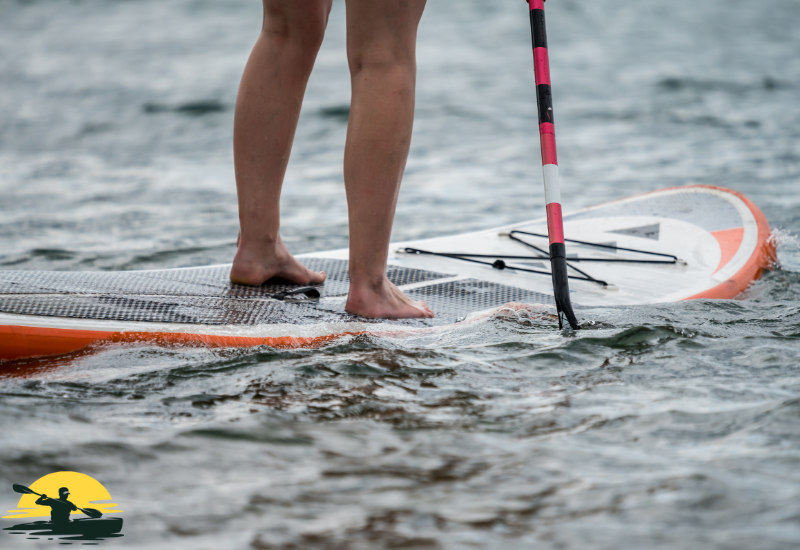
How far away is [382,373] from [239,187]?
2.54 feet

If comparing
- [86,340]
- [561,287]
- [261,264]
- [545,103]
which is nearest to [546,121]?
[545,103]

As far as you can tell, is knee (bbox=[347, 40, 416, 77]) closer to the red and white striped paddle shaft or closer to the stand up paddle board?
the red and white striped paddle shaft

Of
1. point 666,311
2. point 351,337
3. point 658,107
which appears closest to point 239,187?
point 351,337

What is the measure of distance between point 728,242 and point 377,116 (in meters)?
1.84

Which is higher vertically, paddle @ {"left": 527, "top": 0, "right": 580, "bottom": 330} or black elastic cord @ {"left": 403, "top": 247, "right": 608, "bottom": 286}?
paddle @ {"left": 527, "top": 0, "right": 580, "bottom": 330}

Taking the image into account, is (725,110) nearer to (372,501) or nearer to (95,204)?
(95,204)

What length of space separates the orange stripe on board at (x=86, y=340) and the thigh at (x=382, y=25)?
730 millimetres

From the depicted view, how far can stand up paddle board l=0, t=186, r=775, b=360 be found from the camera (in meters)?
1.73

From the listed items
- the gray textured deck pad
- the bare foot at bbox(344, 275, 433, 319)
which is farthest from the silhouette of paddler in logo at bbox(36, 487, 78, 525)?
the bare foot at bbox(344, 275, 433, 319)

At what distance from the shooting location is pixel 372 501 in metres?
1.17

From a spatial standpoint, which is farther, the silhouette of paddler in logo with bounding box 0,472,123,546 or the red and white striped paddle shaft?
the red and white striped paddle shaft

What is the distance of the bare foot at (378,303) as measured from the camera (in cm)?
194

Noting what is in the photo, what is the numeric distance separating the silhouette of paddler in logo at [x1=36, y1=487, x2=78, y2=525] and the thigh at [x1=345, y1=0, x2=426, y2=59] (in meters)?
1.19

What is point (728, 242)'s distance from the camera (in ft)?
9.82
